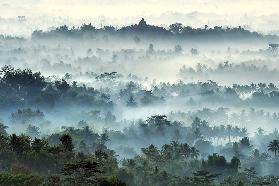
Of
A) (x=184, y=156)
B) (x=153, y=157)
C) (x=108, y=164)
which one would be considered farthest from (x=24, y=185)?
(x=184, y=156)

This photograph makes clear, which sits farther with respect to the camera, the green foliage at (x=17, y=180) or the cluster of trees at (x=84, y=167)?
the cluster of trees at (x=84, y=167)

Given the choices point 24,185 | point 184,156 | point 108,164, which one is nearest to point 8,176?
point 24,185

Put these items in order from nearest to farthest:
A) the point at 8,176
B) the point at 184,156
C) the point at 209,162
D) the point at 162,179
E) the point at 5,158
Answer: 1. the point at 8,176
2. the point at 5,158
3. the point at 162,179
4. the point at 209,162
5. the point at 184,156

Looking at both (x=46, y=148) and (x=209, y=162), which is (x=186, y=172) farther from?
(x=46, y=148)

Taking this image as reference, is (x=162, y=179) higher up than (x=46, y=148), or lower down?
lower down

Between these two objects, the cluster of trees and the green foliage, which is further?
the cluster of trees

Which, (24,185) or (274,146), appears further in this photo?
(274,146)

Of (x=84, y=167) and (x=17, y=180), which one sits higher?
(x=84, y=167)

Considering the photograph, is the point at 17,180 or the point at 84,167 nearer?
the point at 84,167

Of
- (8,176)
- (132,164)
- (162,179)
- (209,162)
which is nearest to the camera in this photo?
(8,176)
